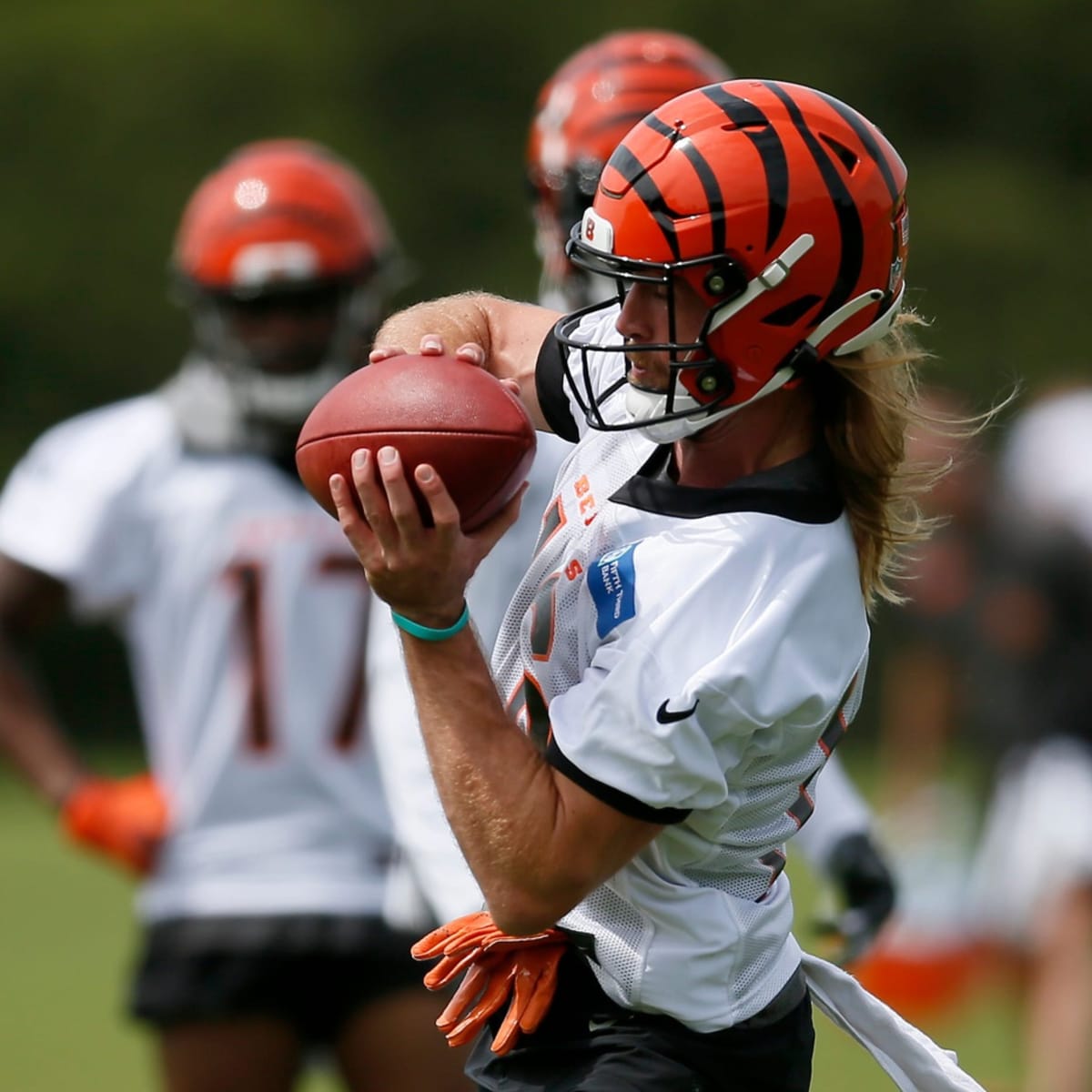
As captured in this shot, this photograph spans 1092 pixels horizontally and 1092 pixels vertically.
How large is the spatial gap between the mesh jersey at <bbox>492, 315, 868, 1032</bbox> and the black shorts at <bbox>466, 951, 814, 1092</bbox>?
0.12 ft

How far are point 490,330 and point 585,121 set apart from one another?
135cm

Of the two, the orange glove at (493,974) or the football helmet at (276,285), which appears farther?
the football helmet at (276,285)

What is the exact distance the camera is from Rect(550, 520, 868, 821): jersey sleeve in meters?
2.58

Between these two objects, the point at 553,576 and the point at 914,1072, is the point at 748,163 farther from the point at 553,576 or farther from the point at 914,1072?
the point at 914,1072

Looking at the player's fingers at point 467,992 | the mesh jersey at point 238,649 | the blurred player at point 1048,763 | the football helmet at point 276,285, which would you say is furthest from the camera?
the blurred player at point 1048,763

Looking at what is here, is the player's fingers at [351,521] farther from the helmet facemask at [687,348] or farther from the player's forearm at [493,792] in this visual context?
the helmet facemask at [687,348]

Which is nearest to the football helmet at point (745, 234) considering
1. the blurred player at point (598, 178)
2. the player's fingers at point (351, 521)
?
the player's fingers at point (351, 521)

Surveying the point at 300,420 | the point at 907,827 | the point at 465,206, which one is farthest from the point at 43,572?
the point at 465,206

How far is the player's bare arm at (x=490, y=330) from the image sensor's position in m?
3.13

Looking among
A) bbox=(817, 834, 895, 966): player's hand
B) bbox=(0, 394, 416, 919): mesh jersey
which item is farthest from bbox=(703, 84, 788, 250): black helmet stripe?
bbox=(0, 394, 416, 919): mesh jersey

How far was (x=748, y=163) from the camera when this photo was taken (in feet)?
8.87

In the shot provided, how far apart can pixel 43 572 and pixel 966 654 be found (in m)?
4.24

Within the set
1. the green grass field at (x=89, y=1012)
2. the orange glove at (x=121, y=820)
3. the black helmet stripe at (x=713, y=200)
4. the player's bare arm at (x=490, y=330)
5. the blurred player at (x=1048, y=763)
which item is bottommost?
the green grass field at (x=89, y=1012)

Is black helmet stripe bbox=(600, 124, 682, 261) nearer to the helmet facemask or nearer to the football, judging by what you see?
the helmet facemask
